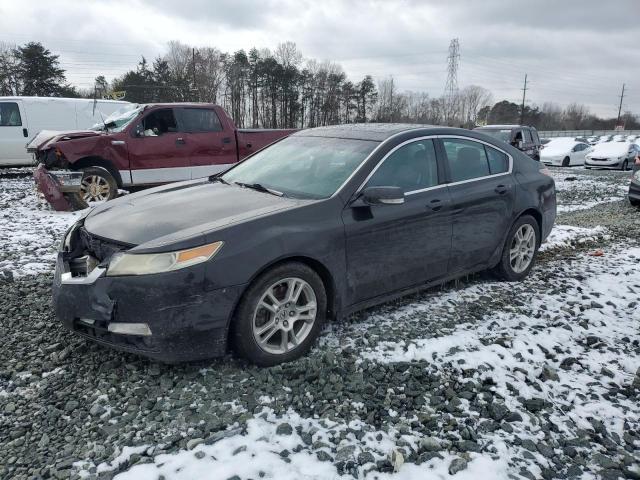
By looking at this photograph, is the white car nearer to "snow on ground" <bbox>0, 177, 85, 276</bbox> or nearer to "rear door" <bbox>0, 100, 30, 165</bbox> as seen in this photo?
"rear door" <bbox>0, 100, 30, 165</bbox>

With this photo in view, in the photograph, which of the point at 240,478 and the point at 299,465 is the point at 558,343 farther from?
the point at 240,478

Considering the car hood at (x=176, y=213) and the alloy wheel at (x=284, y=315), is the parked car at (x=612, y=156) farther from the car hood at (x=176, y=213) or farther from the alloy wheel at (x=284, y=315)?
the alloy wheel at (x=284, y=315)

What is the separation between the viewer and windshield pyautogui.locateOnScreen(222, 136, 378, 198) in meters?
3.79

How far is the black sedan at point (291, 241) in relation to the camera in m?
2.93

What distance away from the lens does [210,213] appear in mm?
3389

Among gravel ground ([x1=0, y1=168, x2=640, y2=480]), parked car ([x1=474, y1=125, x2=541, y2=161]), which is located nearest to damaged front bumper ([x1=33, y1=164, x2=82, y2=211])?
gravel ground ([x1=0, y1=168, x2=640, y2=480])

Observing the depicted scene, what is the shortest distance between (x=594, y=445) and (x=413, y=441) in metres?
1.06

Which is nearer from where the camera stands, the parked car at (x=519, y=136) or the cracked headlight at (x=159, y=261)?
the cracked headlight at (x=159, y=261)

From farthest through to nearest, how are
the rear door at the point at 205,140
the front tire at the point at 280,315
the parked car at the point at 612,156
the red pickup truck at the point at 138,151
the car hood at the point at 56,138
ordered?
1. the parked car at the point at 612,156
2. the rear door at the point at 205,140
3. the car hood at the point at 56,138
4. the red pickup truck at the point at 138,151
5. the front tire at the point at 280,315

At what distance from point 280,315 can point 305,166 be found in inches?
56.1

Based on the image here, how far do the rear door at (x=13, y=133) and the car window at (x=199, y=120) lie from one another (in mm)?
6831

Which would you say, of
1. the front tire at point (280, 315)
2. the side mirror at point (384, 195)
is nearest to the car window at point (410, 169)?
the side mirror at point (384, 195)

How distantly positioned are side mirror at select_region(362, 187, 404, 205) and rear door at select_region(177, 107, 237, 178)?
21.0 feet

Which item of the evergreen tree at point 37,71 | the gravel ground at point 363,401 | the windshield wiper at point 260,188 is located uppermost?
the evergreen tree at point 37,71
